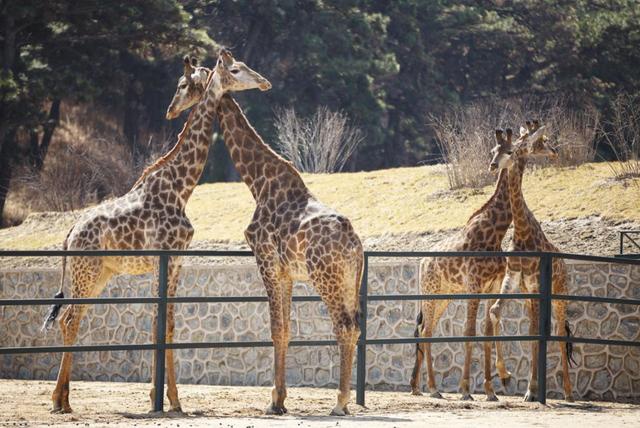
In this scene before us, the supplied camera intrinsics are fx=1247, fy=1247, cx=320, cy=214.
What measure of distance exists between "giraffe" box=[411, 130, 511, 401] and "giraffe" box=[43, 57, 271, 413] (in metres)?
3.25

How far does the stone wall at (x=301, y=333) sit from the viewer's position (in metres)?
14.6

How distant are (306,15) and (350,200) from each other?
14764 millimetres

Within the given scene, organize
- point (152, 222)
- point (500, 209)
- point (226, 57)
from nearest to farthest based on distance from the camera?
point (226, 57)
point (152, 222)
point (500, 209)

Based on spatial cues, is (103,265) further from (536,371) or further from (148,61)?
(148,61)

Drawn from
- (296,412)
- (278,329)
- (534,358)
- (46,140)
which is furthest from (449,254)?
(46,140)

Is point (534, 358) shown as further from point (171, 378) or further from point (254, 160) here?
point (171, 378)

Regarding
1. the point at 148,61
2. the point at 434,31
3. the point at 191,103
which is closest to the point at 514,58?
the point at 434,31

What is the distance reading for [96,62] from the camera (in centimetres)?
2975

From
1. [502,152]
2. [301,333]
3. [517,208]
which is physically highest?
[502,152]

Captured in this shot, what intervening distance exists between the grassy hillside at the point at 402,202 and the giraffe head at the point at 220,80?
24.2ft

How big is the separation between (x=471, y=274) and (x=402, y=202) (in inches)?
294

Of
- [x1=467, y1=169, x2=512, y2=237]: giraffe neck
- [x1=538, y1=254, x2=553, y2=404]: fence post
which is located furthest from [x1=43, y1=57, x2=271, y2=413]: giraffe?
[x1=467, y1=169, x2=512, y2=237]: giraffe neck

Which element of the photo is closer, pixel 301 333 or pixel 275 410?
pixel 275 410

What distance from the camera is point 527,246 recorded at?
1279 cm
